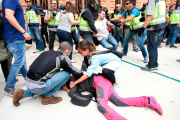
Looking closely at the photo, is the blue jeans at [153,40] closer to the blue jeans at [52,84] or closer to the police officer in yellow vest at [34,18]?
the blue jeans at [52,84]

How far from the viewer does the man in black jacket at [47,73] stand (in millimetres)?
1776

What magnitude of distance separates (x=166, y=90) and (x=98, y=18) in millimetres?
2242

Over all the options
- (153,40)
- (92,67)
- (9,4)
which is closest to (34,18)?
(9,4)

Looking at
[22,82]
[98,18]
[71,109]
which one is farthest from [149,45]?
[22,82]

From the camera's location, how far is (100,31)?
3553 mm

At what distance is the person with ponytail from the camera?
6.71 feet

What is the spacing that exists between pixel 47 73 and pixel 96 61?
72 cm

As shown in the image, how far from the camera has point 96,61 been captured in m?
2.06

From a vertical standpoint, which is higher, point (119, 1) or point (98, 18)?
point (119, 1)

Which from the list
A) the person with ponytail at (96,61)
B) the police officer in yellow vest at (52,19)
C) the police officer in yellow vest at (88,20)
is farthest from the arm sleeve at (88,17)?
the police officer in yellow vest at (52,19)

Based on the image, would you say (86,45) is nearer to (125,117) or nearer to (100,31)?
(125,117)

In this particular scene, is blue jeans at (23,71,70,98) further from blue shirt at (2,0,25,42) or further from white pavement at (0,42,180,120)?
blue shirt at (2,0,25,42)

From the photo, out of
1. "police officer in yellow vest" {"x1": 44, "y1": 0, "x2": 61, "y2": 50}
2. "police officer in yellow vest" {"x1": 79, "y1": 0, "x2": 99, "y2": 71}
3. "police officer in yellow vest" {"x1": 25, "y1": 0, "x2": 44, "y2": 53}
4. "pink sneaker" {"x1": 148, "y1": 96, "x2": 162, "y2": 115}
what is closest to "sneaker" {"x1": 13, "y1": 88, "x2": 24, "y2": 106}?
"police officer in yellow vest" {"x1": 79, "y1": 0, "x2": 99, "y2": 71}

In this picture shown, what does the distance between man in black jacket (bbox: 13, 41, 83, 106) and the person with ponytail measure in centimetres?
19
